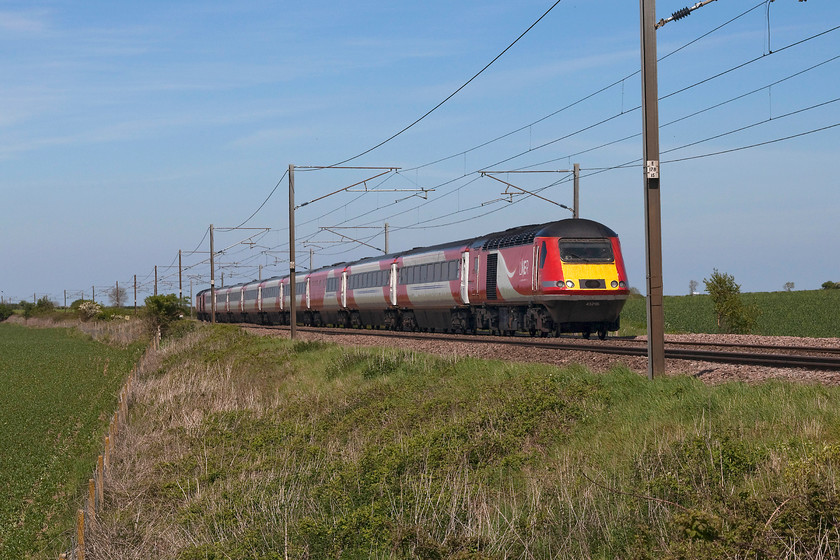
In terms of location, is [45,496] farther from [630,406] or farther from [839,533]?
[839,533]

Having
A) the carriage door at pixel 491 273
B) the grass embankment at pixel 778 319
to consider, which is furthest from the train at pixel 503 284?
the grass embankment at pixel 778 319

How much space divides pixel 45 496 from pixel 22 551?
3.22m

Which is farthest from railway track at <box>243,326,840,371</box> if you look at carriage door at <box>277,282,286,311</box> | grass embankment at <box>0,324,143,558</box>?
carriage door at <box>277,282,286,311</box>

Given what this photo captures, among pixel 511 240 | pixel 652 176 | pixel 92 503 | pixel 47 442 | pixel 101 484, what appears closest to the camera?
pixel 92 503

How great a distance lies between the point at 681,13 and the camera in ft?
44.8

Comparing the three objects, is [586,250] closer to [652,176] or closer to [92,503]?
[652,176]

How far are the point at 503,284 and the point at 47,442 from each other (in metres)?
13.8

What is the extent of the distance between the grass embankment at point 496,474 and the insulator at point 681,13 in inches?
217

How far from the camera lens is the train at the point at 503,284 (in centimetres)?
2544

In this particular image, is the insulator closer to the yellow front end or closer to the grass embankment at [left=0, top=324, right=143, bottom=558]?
the grass embankment at [left=0, top=324, right=143, bottom=558]

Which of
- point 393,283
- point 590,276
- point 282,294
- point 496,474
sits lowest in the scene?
point 496,474

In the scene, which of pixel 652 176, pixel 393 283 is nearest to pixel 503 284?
pixel 393 283

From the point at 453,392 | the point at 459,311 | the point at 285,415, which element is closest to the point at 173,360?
the point at 459,311

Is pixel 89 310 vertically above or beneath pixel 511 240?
beneath
